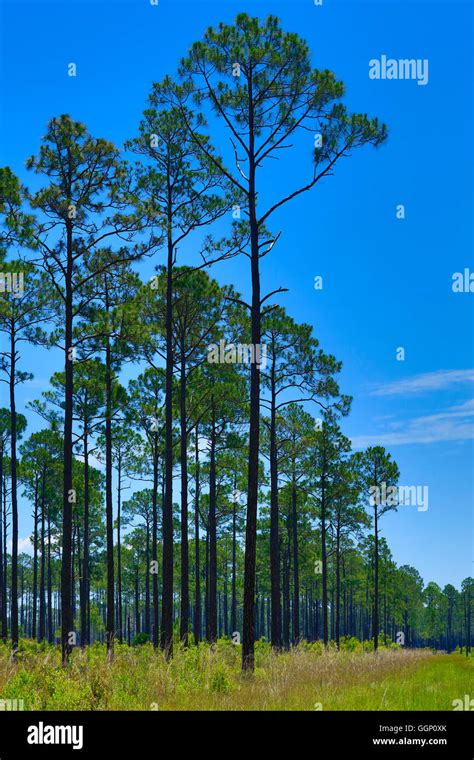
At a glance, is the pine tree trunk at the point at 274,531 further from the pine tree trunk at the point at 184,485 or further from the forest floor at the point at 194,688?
the forest floor at the point at 194,688

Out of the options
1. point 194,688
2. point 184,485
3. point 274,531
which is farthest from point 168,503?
point 194,688

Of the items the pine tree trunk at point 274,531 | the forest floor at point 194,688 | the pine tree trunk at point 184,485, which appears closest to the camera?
the forest floor at point 194,688

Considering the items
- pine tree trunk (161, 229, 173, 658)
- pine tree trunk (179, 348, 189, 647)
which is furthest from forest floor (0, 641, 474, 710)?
pine tree trunk (179, 348, 189, 647)

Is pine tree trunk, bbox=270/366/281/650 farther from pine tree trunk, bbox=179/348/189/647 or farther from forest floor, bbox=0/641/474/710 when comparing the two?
forest floor, bbox=0/641/474/710

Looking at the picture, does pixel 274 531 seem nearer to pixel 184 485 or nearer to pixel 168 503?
pixel 184 485

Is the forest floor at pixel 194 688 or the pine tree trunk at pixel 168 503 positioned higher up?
the pine tree trunk at pixel 168 503

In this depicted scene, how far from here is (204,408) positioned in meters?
30.4

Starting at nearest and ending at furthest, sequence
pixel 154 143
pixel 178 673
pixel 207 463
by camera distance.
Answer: pixel 178 673 → pixel 154 143 → pixel 207 463

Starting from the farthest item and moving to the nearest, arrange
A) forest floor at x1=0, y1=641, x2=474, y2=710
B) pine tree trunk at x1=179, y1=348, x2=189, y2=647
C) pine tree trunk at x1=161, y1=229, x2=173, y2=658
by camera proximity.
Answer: pine tree trunk at x1=179, y1=348, x2=189, y2=647
pine tree trunk at x1=161, y1=229, x2=173, y2=658
forest floor at x1=0, y1=641, x2=474, y2=710

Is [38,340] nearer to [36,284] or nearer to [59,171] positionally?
[36,284]

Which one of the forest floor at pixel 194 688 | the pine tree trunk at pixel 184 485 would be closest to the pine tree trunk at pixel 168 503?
the pine tree trunk at pixel 184 485

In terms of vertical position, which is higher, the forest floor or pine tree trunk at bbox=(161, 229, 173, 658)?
pine tree trunk at bbox=(161, 229, 173, 658)
